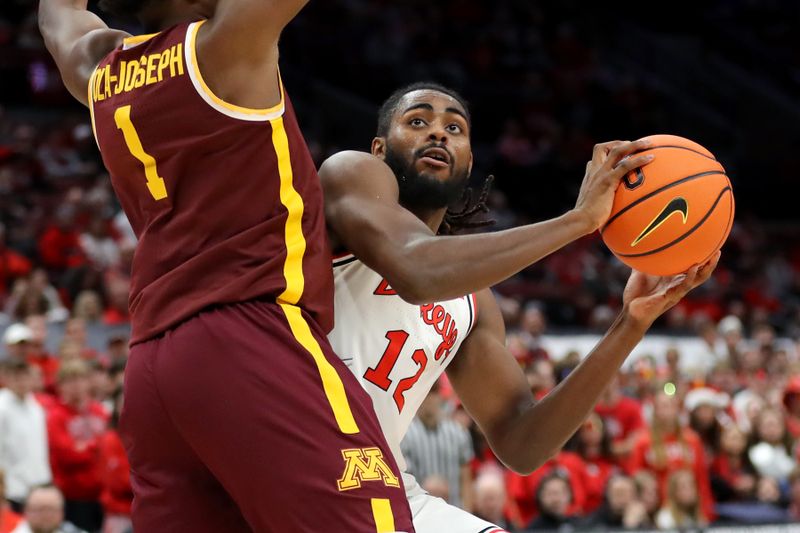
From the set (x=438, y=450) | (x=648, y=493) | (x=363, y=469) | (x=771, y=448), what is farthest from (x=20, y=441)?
(x=771, y=448)

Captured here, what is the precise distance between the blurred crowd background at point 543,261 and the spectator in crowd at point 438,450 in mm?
16

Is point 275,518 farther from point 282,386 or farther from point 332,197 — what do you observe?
point 332,197

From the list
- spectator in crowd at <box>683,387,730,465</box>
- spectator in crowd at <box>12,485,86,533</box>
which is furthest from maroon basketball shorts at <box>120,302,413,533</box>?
spectator in crowd at <box>683,387,730,465</box>

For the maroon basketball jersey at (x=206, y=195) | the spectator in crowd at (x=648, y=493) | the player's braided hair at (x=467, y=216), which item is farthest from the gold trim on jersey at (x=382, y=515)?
the spectator in crowd at (x=648, y=493)

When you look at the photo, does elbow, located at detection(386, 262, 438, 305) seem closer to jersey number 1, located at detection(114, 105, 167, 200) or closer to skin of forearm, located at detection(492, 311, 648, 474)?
jersey number 1, located at detection(114, 105, 167, 200)

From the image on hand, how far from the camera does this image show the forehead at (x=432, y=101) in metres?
3.37

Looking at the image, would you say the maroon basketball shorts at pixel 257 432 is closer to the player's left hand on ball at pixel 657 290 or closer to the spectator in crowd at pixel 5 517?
the player's left hand on ball at pixel 657 290

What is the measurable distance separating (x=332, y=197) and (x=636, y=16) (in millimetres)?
20888

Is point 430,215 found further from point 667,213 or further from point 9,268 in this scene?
point 9,268

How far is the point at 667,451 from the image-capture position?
10094 millimetres

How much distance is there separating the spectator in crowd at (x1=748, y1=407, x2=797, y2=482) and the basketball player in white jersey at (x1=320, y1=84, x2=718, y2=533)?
781 centimetres

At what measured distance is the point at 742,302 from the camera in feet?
54.2

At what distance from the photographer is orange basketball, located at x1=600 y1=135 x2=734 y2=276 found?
2.93m

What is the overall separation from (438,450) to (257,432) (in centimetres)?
602
